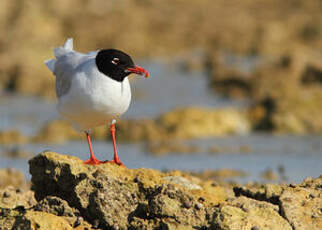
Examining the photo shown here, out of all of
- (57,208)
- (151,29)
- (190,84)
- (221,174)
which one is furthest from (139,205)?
(151,29)

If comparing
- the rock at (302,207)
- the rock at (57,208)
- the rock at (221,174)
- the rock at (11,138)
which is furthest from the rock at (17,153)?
the rock at (302,207)

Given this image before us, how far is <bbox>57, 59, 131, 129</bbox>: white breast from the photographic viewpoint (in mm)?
6359

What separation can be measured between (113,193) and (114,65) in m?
1.36

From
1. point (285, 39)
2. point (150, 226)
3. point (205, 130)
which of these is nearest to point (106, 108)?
point (150, 226)

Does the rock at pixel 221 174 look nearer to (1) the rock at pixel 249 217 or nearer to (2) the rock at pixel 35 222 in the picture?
(1) the rock at pixel 249 217

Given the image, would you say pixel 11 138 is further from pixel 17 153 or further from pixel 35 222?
pixel 35 222

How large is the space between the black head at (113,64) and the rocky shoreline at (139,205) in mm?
868

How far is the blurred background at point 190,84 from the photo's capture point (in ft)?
43.0

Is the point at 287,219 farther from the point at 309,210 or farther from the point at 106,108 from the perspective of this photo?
the point at 106,108

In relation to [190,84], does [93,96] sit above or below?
below

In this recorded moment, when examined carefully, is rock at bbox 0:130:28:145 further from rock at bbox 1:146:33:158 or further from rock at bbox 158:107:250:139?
rock at bbox 158:107:250:139

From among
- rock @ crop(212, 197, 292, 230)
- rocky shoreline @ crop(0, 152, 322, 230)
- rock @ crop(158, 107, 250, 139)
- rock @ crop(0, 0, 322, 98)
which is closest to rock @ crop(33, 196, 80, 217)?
rocky shoreline @ crop(0, 152, 322, 230)

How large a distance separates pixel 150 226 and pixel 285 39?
2663cm

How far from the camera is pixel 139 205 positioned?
18.4 ft
